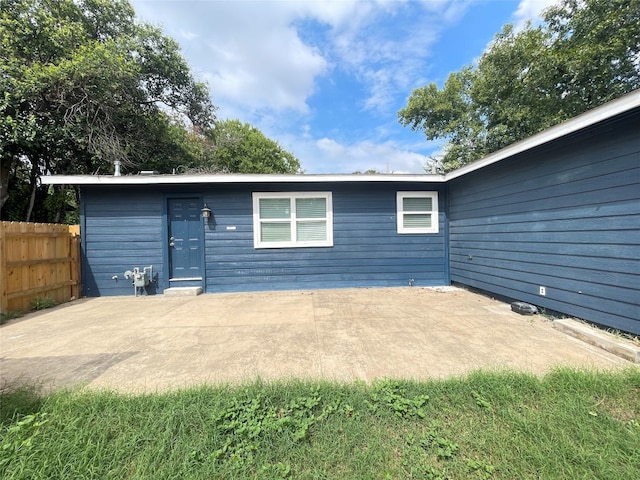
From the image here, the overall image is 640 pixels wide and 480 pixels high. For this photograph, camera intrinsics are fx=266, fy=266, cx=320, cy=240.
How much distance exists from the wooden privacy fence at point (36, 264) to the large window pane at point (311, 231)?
446cm

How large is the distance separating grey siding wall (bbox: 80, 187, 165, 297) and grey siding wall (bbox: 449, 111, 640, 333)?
6483mm

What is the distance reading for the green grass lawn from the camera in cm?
137

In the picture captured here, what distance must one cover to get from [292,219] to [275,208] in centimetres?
44

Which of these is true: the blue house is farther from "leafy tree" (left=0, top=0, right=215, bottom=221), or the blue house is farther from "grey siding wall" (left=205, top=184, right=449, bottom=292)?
"leafy tree" (left=0, top=0, right=215, bottom=221)

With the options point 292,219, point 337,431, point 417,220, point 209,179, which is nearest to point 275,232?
point 292,219

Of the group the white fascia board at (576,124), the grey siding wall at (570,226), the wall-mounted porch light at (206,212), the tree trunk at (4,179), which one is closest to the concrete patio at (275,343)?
the grey siding wall at (570,226)

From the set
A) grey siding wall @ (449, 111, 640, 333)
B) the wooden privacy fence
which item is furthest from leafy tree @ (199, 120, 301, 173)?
grey siding wall @ (449, 111, 640, 333)

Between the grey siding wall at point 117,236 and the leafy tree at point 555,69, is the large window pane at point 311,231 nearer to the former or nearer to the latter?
the grey siding wall at point 117,236

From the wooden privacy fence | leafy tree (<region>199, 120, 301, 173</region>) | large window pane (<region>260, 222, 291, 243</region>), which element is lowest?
the wooden privacy fence

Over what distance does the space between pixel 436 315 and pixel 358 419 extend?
2.54m

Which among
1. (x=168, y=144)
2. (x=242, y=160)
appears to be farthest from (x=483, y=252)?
(x=242, y=160)

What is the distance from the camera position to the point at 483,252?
196 inches

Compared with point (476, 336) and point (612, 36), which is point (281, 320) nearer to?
point (476, 336)

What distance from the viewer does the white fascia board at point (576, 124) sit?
252cm
